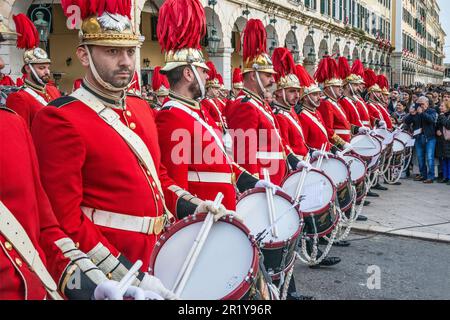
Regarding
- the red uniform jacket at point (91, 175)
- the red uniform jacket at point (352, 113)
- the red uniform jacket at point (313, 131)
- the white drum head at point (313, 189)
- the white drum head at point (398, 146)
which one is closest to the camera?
the red uniform jacket at point (91, 175)

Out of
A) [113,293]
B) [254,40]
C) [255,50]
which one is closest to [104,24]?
[113,293]

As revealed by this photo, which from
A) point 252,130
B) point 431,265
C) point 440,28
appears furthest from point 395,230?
point 440,28

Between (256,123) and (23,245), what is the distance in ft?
10.3

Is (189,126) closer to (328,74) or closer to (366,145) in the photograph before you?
(366,145)

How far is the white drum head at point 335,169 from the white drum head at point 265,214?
1890 millimetres

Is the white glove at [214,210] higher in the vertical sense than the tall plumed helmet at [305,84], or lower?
lower

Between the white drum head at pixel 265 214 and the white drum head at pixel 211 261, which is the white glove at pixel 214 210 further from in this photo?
the white drum head at pixel 265 214

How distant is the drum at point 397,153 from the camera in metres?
10.5

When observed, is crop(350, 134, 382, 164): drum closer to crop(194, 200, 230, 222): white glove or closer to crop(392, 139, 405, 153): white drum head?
crop(392, 139, 405, 153): white drum head

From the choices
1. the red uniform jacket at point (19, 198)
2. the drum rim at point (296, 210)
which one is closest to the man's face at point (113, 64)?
the red uniform jacket at point (19, 198)

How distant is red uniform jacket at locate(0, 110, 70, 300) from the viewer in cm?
175

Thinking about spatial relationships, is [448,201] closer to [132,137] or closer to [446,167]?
[446,167]

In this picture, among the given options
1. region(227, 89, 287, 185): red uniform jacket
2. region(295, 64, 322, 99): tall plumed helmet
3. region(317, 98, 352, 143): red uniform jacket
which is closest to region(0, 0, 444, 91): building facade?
region(295, 64, 322, 99): tall plumed helmet

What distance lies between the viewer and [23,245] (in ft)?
5.90
